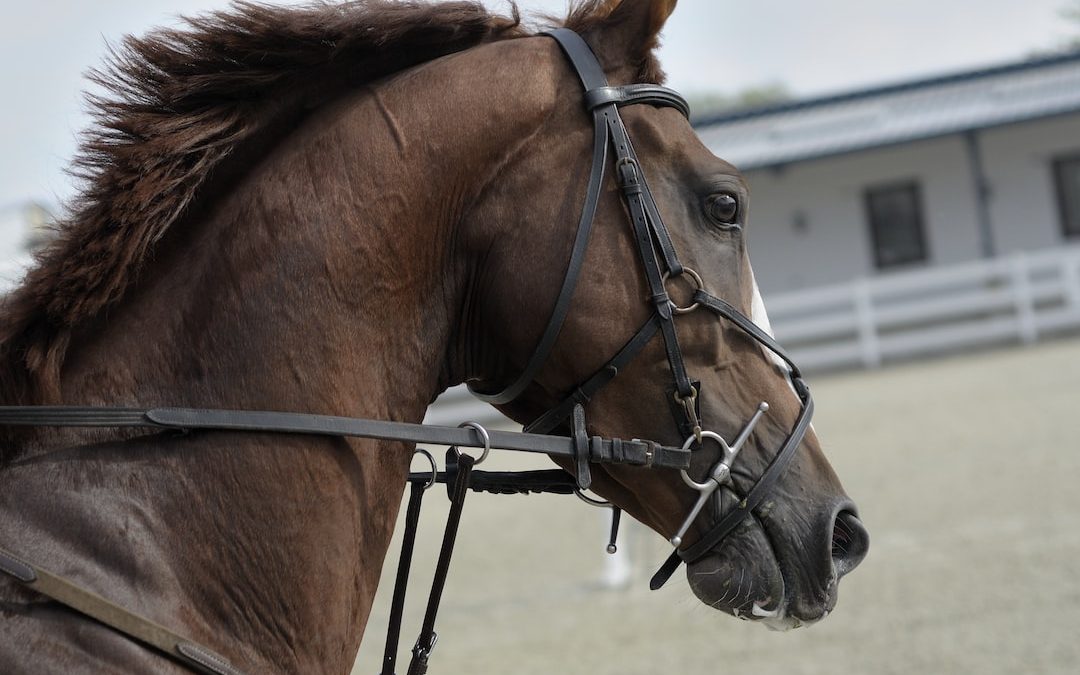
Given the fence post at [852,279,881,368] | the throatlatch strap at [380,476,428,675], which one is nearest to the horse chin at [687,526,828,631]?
the throatlatch strap at [380,476,428,675]

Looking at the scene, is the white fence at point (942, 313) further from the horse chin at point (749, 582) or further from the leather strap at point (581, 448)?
the leather strap at point (581, 448)

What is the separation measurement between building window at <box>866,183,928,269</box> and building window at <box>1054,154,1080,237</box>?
3.03 m

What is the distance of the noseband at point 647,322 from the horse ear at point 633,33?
0.35 ft

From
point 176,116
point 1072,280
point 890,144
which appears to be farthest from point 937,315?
point 176,116

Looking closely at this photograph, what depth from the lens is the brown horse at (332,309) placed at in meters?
1.90

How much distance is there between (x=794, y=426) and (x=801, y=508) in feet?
0.57

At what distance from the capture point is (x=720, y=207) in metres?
2.21

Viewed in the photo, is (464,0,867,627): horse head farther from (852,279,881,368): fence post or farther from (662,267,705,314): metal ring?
(852,279,881,368): fence post

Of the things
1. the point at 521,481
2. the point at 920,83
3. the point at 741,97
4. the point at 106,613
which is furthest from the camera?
the point at 741,97

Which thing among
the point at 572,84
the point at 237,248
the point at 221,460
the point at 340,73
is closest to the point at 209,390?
the point at 221,460

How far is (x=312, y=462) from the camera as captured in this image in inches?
78.2

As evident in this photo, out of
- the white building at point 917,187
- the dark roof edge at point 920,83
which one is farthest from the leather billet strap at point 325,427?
the dark roof edge at point 920,83

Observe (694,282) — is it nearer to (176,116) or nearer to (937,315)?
(176,116)

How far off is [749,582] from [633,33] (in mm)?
1215
